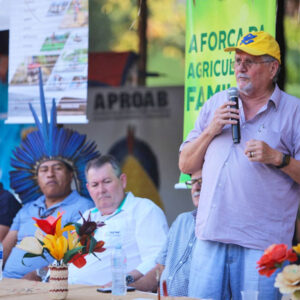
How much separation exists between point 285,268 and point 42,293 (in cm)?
137

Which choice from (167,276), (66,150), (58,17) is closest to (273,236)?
(167,276)

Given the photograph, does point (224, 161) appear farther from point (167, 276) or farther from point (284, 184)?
point (167, 276)

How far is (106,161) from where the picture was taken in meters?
4.45

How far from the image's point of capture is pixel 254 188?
10.5 feet

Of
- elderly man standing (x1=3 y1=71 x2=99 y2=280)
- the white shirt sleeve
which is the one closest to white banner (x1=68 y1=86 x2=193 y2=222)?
elderly man standing (x1=3 y1=71 x2=99 y2=280)

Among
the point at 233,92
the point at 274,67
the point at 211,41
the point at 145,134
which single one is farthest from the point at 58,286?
the point at 145,134

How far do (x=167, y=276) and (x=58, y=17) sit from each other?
2.35 metres

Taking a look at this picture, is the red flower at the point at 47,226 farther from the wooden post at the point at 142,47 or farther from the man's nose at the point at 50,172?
the wooden post at the point at 142,47

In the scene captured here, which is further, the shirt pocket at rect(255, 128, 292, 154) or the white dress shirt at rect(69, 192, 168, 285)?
the white dress shirt at rect(69, 192, 168, 285)

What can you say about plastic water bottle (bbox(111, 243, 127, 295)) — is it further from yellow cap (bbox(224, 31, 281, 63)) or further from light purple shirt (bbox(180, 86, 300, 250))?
yellow cap (bbox(224, 31, 281, 63))

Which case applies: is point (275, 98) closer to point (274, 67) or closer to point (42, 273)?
point (274, 67)

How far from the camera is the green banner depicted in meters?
3.99

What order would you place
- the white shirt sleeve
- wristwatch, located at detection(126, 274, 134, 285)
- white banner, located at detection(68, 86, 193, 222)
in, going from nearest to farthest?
1. wristwatch, located at detection(126, 274, 134, 285)
2. the white shirt sleeve
3. white banner, located at detection(68, 86, 193, 222)

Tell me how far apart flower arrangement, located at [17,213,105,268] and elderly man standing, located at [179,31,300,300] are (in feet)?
2.04
